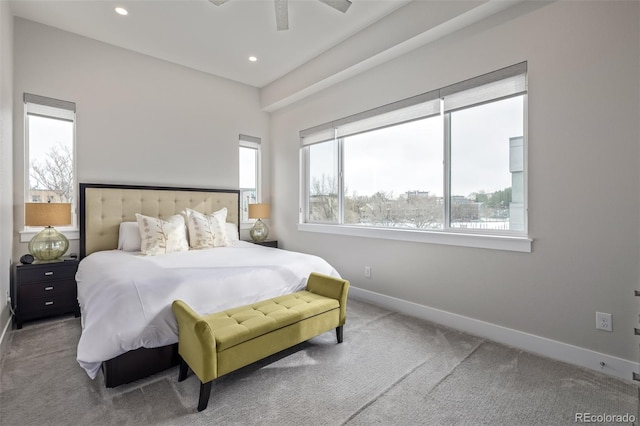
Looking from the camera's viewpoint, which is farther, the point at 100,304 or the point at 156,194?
the point at 156,194

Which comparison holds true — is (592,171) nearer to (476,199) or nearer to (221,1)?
(476,199)

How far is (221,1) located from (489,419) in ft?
10.9

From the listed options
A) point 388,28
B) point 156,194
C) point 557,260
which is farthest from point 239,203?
point 557,260

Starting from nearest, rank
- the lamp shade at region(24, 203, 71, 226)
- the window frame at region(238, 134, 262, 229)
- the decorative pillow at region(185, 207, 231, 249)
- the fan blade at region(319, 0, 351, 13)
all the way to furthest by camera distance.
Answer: the fan blade at region(319, 0, 351, 13), the lamp shade at region(24, 203, 71, 226), the decorative pillow at region(185, 207, 231, 249), the window frame at region(238, 134, 262, 229)

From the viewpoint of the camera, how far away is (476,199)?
108 inches

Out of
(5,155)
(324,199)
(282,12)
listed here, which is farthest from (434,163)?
(5,155)

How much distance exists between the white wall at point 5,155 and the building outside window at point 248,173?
8.46ft

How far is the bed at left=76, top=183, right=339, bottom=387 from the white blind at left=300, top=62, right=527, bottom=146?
182cm

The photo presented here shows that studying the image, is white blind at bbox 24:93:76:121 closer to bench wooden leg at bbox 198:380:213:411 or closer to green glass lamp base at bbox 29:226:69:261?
green glass lamp base at bbox 29:226:69:261

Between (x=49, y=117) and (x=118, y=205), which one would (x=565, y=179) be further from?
(x=49, y=117)

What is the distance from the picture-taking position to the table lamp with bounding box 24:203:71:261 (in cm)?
277

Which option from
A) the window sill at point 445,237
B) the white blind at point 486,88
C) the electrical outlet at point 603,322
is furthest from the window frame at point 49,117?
the electrical outlet at point 603,322

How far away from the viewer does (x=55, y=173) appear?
3.33 meters

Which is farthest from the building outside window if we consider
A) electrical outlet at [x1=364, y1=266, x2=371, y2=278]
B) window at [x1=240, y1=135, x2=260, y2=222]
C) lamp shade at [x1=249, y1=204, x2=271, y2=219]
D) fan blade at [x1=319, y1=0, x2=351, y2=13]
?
fan blade at [x1=319, y1=0, x2=351, y2=13]
